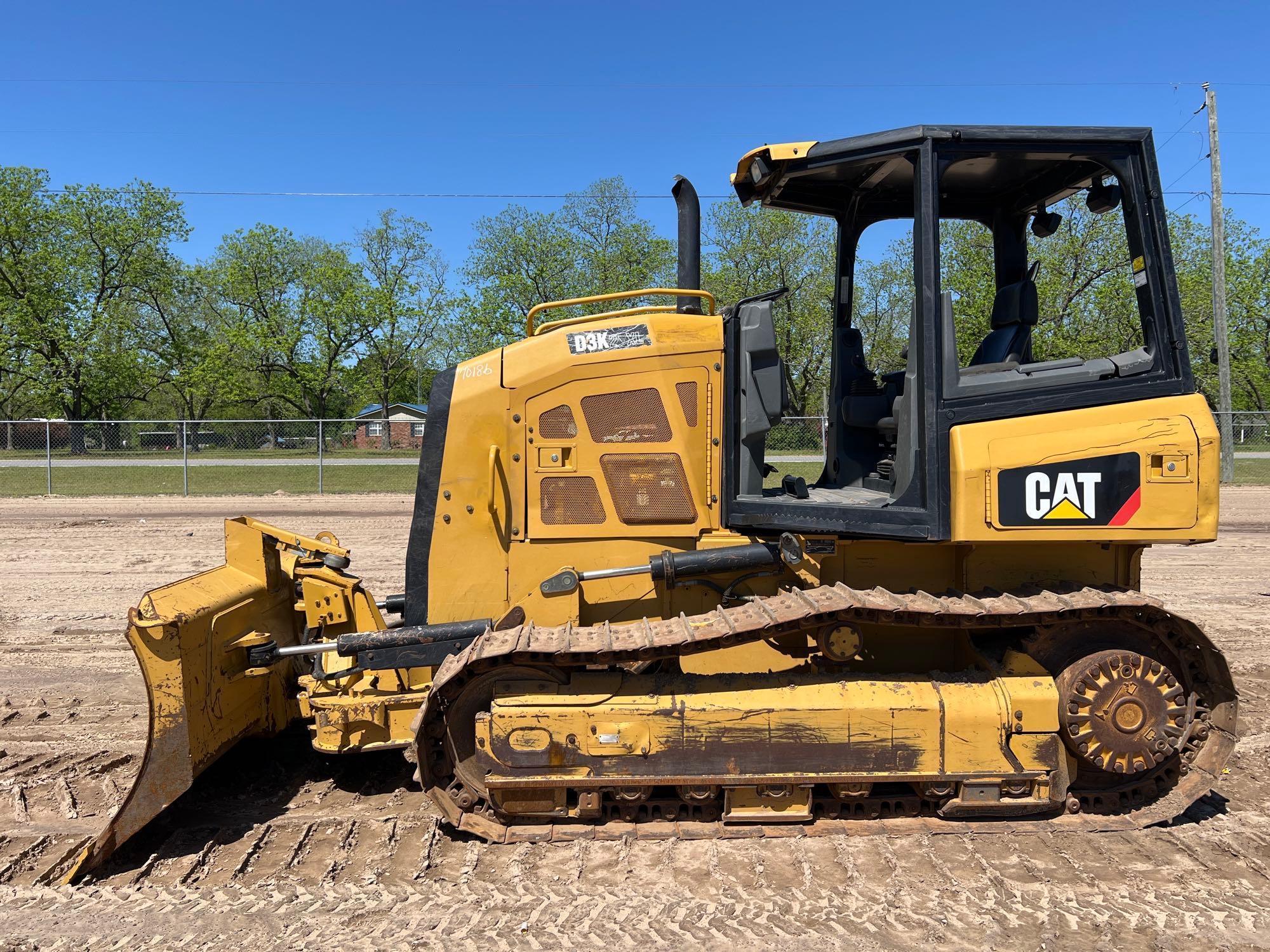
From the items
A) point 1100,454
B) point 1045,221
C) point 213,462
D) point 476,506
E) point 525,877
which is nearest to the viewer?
point 525,877

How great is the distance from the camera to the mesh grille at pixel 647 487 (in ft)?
14.2

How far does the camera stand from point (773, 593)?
4.41 metres

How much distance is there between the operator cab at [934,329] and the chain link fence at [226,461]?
44.6 ft

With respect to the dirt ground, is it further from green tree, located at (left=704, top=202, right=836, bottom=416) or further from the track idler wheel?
green tree, located at (left=704, top=202, right=836, bottom=416)

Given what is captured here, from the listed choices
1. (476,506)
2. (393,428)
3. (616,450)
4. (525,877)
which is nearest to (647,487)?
(616,450)

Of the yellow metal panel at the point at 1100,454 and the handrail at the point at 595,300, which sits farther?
the handrail at the point at 595,300

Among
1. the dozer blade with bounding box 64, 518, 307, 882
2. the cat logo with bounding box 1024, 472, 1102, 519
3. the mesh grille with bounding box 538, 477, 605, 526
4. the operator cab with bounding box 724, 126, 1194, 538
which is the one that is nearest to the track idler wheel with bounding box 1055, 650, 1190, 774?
the cat logo with bounding box 1024, 472, 1102, 519

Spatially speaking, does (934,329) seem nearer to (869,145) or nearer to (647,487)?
(869,145)

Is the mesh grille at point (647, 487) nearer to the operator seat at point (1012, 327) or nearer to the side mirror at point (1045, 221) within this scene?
the operator seat at point (1012, 327)

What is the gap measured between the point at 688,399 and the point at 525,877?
2356mm

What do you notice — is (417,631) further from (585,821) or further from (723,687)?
(723,687)

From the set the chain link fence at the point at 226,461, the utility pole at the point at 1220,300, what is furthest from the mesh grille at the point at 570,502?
the utility pole at the point at 1220,300

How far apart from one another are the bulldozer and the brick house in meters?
30.5

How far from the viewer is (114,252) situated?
1563 inches
